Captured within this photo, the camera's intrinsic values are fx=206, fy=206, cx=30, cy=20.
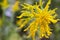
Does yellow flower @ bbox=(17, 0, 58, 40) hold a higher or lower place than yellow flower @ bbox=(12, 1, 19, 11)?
higher

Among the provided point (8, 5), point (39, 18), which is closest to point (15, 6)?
point (8, 5)

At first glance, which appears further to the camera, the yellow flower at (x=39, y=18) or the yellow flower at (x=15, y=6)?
the yellow flower at (x=15, y=6)

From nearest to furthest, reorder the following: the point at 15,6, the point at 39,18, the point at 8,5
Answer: the point at 39,18 → the point at 15,6 → the point at 8,5

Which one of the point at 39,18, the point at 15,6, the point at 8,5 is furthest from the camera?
the point at 8,5

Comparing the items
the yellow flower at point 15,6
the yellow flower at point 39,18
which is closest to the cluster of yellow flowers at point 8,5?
the yellow flower at point 15,6

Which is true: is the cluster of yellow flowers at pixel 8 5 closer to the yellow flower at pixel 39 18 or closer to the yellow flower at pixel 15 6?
the yellow flower at pixel 15 6

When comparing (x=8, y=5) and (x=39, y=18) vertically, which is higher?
(x=39, y=18)

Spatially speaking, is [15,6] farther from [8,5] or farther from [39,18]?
[39,18]

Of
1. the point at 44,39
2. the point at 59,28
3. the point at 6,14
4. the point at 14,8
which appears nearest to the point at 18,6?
the point at 14,8

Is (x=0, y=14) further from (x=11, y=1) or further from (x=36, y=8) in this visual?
(x=36, y=8)

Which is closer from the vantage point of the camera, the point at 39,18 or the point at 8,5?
the point at 39,18

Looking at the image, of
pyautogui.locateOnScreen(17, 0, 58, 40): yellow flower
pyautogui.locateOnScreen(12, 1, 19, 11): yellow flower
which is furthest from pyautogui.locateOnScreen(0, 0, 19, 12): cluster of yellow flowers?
pyautogui.locateOnScreen(17, 0, 58, 40): yellow flower

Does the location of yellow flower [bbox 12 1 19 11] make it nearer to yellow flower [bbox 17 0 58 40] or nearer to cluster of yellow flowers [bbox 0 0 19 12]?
cluster of yellow flowers [bbox 0 0 19 12]
